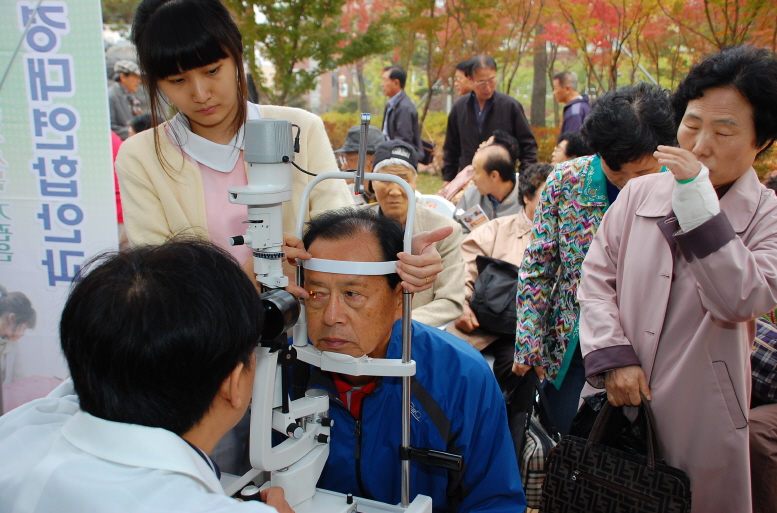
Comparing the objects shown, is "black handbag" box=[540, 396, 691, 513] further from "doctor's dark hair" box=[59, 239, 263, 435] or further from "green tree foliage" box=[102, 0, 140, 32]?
"green tree foliage" box=[102, 0, 140, 32]

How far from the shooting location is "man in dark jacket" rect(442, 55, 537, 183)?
17.6 feet

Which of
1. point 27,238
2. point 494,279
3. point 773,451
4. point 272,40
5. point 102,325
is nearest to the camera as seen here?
point 102,325

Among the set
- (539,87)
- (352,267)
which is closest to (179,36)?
(352,267)

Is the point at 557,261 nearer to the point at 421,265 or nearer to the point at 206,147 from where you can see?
the point at 421,265

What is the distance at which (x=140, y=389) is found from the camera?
986mm

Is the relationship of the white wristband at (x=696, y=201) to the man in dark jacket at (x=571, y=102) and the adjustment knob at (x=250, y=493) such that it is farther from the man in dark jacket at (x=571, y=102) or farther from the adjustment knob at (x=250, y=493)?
the man in dark jacket at (x=571, y=102)

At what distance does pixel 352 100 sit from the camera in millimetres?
16531

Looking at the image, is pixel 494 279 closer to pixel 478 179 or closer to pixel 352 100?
pixel 478 179

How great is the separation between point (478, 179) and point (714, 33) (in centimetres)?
266

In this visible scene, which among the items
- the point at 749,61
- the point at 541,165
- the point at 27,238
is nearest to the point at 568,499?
the point at 749,61

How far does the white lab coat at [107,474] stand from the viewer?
888mm

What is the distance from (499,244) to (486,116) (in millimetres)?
2429

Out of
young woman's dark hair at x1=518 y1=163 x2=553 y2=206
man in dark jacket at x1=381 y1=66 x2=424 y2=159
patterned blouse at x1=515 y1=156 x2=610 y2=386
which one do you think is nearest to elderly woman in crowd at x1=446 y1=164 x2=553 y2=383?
young woman's dark hair at x1=518 y1=163 x2=553 y2=206

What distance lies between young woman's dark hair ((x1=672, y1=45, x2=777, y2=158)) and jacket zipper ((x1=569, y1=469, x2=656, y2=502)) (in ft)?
3.30
